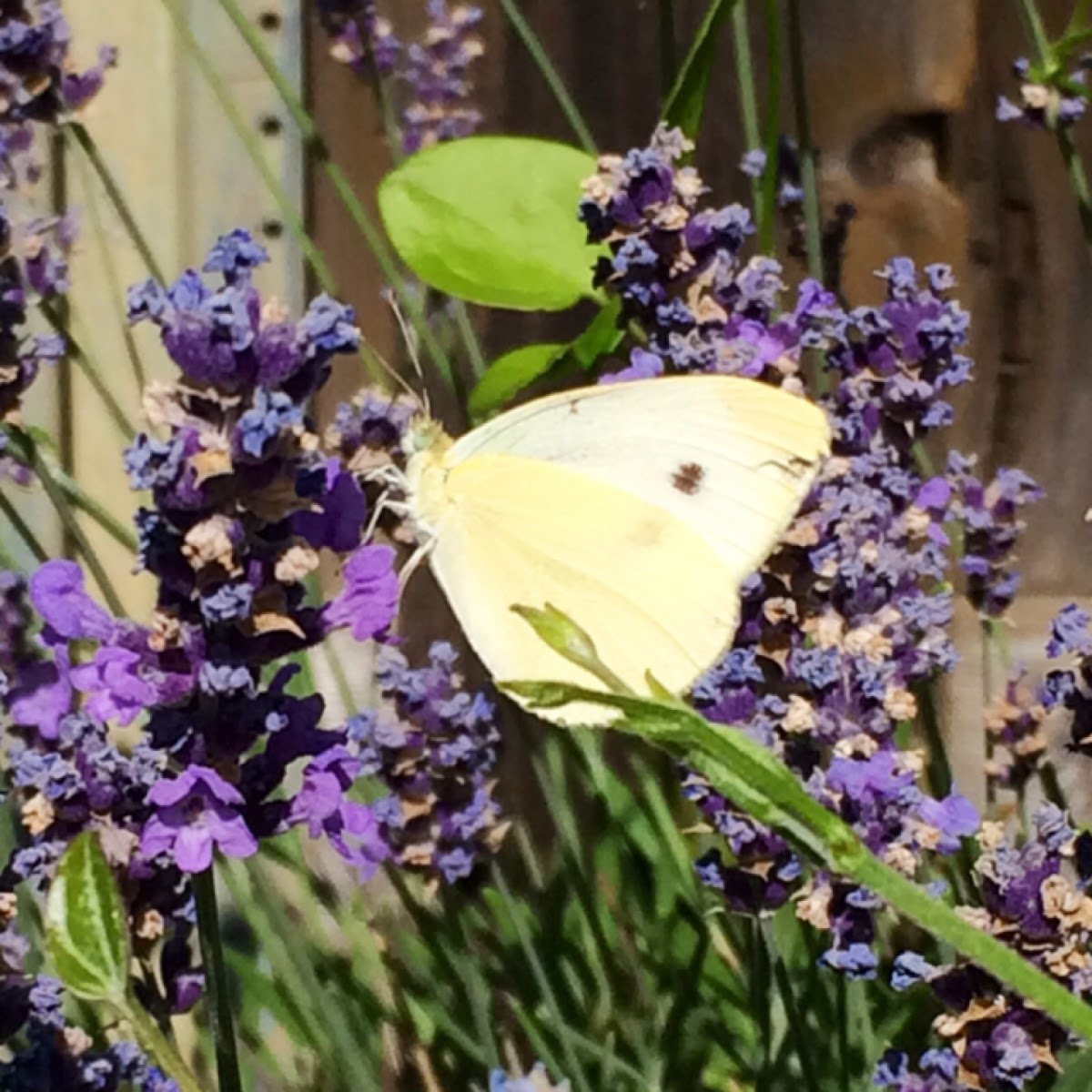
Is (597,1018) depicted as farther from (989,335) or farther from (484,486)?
(989,335)

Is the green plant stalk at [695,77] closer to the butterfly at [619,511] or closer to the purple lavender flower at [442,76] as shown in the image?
the butterfly at [619,511]

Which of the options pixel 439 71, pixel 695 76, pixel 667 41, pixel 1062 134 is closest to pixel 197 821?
pixel 695 76

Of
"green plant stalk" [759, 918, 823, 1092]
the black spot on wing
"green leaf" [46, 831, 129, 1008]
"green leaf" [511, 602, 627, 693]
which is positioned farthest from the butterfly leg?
"green leaf" [511, 602, 627, 693]

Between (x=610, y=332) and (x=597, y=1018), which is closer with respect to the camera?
(x=610, y=332)

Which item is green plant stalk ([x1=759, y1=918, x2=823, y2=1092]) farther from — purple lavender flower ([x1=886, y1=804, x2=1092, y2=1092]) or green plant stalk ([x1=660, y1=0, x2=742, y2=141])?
green plant stalk ([x1=660, y1=0, x2=742, y2=141])

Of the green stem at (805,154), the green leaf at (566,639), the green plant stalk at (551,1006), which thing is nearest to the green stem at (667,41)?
the green stem at (805,154)

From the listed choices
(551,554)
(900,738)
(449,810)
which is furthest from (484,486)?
(900,738)
